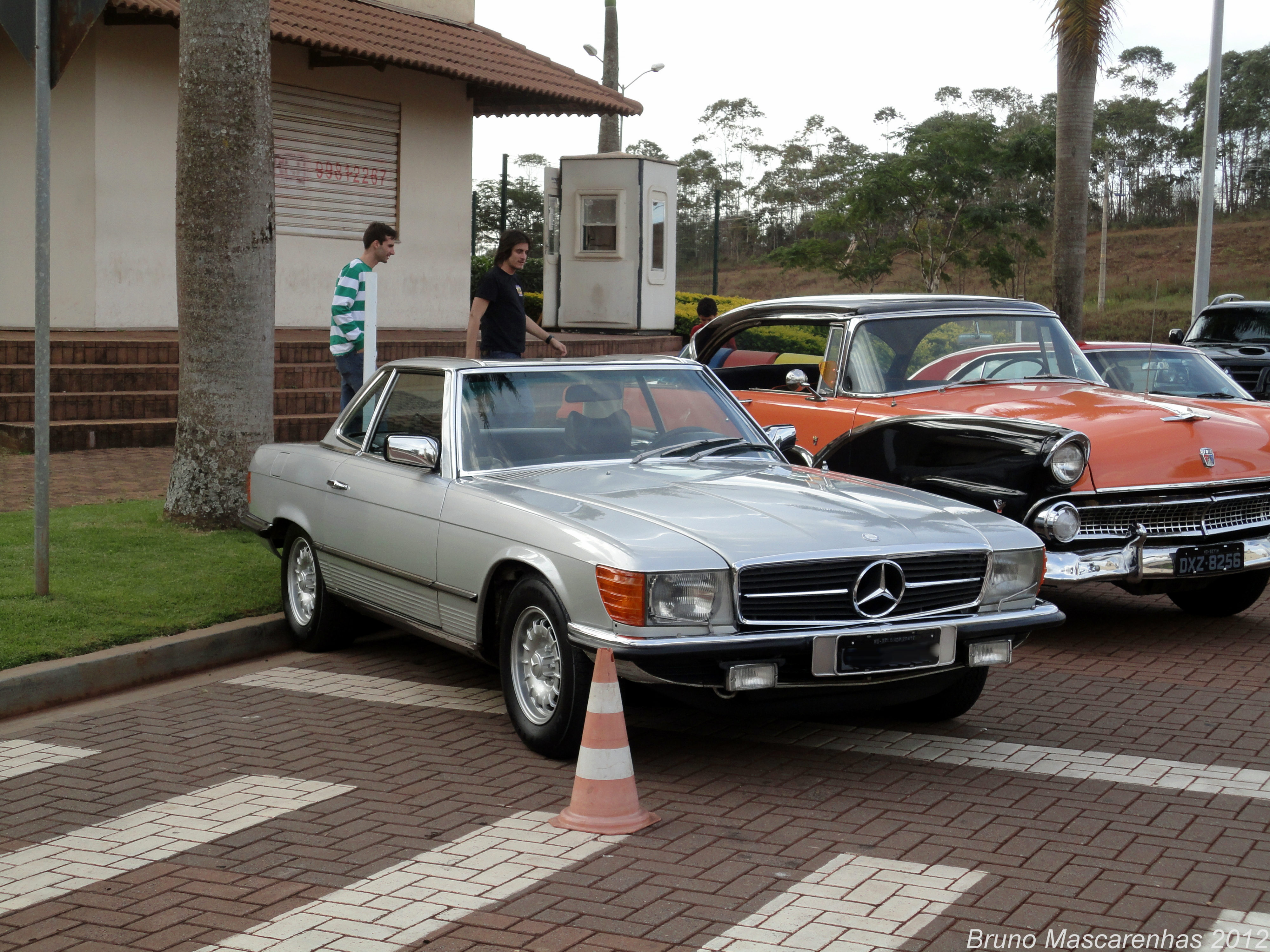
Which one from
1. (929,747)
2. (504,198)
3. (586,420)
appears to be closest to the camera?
(929,747)

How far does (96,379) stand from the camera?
12766mm

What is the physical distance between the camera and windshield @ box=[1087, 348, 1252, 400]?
31.6 ft

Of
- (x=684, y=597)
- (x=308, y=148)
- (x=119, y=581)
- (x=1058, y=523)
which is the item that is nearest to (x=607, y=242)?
(x=308, y=148)

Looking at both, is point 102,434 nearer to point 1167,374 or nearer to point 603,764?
point 1167,374

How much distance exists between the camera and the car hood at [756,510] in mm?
4730

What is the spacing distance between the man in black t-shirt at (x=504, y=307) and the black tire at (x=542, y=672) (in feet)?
16.0

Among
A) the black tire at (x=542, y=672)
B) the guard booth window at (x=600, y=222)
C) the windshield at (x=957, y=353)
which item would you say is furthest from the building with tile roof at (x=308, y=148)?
the black tire at (x=542, y=672)

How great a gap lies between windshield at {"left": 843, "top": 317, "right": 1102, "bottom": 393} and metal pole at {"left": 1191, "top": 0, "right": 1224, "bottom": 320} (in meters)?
14.9

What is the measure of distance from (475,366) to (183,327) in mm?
3478

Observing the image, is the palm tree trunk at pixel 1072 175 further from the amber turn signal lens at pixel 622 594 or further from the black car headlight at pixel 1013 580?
the amber turn signal lens at pixel 622 594

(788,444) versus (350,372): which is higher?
(350,372)

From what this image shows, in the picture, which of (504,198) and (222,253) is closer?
(222,253)

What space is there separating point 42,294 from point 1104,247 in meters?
53.5

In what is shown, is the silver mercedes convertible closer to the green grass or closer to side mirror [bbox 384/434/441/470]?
side mirror [bbox 384/434/441/470]
